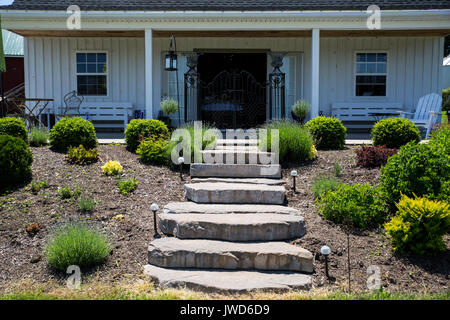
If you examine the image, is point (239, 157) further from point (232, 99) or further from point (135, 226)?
point (232, 99)

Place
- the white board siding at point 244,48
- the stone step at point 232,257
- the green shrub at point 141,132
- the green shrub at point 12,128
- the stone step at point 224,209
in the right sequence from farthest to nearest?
1. the white board siding at point 244,48
2. the green shrub at point 141,132
3. the green shrub at point 12,128
4. the stone step at point 224,209
5. the stone step at point 232,257

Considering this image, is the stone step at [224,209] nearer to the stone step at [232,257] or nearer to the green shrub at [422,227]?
the stone step at [232,257]

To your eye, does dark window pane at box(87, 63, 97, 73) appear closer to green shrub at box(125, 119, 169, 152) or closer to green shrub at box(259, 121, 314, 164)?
green shrub at box(125, 119, 169, 152)

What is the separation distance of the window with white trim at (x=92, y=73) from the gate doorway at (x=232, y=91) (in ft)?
8.67

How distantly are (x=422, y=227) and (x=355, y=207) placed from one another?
78 cm


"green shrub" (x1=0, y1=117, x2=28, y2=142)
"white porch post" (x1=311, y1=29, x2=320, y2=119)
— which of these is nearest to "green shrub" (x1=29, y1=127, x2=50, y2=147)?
"green shrub" (x1=0, y1=117, x2=28, y2=142)

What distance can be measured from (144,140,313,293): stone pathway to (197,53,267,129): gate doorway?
373 centimetres

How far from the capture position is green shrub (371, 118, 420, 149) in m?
7.57

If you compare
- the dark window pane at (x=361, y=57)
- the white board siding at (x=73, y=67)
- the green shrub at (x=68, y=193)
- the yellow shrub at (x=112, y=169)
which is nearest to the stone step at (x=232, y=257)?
the green shrub at (x=68, y=193)

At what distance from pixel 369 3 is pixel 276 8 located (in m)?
2.55

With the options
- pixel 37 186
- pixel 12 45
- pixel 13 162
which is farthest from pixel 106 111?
pixel 12 45

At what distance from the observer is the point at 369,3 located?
35.0ft

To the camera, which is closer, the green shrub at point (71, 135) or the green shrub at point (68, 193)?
the green shrub at point (68, 193)

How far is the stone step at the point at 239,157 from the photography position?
6.82 metres
